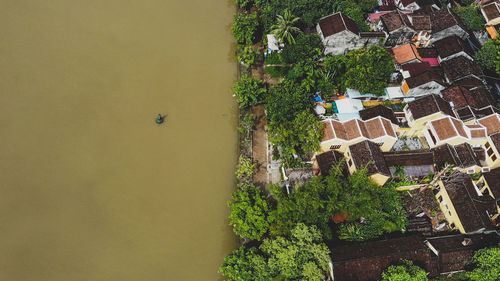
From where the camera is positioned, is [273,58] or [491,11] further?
[491,11]

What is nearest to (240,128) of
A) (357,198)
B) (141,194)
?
(141,194)

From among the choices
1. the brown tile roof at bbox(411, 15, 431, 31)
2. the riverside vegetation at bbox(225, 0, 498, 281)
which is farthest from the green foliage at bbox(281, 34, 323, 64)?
the brown tile roof at bbox(411, 15, 431, 31)

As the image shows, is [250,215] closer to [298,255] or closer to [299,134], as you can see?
[298,255]

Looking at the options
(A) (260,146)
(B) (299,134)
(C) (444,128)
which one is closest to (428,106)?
(C) (444,128)

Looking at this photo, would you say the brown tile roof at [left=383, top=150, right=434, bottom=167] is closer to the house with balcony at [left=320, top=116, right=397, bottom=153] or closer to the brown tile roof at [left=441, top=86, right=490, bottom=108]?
the house with balcony at [left=320, top=116, right=397, bottom=153]

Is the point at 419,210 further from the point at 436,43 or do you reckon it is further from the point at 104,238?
the point at 104,238

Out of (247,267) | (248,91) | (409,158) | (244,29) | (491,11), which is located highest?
(491,11)
